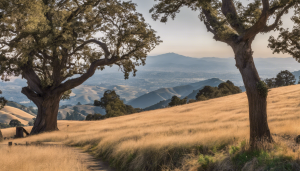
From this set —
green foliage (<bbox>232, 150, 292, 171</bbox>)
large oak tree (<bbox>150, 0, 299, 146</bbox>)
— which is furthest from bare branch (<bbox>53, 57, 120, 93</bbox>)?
green foliage (<bbox>232, 150, 292, 171</bbox>)

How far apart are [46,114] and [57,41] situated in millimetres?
7707

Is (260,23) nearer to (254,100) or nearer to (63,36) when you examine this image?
(254,100)

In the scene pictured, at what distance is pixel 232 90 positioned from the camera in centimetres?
7388

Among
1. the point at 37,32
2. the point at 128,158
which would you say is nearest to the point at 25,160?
the point at 128,158

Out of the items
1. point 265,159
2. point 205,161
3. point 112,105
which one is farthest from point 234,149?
Result: point 112,105

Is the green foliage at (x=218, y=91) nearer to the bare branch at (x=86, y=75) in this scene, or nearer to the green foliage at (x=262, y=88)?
the bare branch at (x=86, y=75)

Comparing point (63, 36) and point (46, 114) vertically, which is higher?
point (63, 36)

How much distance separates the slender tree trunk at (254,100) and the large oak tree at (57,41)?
1360 cm

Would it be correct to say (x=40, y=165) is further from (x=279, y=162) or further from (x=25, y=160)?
(x=279, y=162)

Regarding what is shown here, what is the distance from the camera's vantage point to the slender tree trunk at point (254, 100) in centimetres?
759

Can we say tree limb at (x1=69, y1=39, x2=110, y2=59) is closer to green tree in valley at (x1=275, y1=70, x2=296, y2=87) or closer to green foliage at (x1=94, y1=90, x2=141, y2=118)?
green foliage at (x1=94, y1=90, x2=141, y2=118)

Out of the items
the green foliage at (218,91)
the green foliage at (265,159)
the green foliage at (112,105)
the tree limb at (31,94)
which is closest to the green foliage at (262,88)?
the green foliage at (265,159)

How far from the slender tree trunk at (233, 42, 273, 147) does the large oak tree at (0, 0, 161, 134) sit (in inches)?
535

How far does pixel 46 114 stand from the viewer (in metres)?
22.8
